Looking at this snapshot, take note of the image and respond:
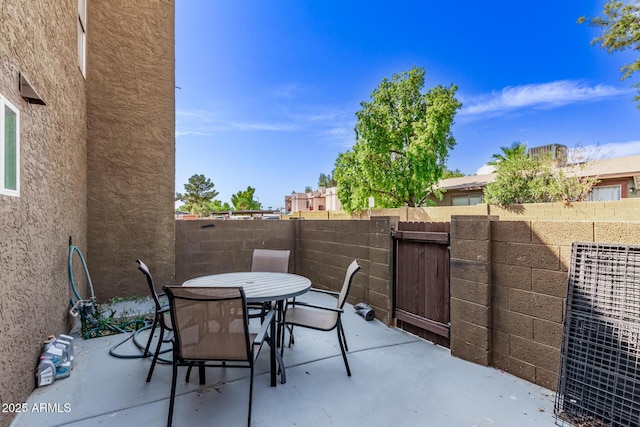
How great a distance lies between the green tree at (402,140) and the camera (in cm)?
1441

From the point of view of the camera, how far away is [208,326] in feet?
6.35

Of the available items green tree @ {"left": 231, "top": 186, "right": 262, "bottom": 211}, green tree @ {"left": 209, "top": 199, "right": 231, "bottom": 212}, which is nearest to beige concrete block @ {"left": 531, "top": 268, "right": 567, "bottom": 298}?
green tree @ {"left": 231, "top": 186, "right": 262, "bottom": 211}

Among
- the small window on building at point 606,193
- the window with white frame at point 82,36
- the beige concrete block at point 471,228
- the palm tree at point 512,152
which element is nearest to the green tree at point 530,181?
the small window on building at point 606,193

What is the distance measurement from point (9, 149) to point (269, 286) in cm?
212

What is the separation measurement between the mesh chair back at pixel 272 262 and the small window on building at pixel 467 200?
1512 cm

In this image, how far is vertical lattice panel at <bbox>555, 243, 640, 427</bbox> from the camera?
6.10ft

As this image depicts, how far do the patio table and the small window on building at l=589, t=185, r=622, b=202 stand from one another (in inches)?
578

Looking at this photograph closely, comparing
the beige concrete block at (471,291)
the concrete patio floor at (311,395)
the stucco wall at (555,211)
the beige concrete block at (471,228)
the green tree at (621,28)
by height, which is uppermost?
the green tree at (621,28)

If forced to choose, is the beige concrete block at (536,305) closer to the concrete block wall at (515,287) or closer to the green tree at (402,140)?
the concrete block wall at (515,287)

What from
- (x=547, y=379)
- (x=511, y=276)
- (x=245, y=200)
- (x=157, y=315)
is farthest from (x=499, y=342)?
(x=245, y=200)

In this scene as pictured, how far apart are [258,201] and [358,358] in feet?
113

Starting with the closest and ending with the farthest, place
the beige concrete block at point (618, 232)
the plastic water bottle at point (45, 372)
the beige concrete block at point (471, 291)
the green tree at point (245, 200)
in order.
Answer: the beige concrete block at point (618, 232) < the plastic water bottle at point (45, 372) < the beige concrete block at point (471, 291) < the green tree at point (245, 200)

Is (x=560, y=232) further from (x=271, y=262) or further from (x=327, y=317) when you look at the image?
(x=271, y=262)

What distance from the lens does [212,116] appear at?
775 inches
